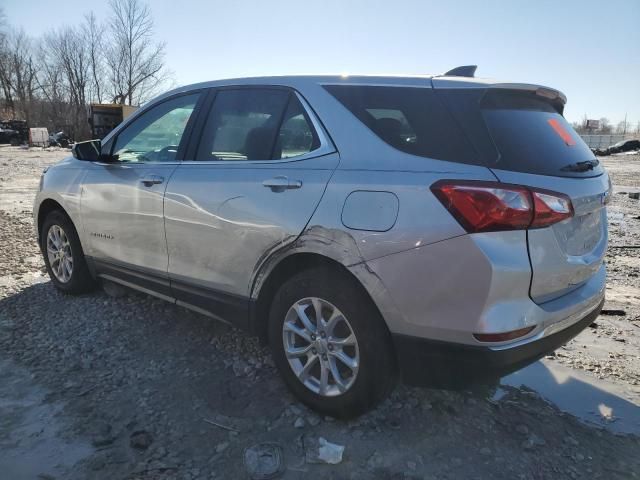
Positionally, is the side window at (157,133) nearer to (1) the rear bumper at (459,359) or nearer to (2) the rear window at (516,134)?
(2) the rear window at (516,134)

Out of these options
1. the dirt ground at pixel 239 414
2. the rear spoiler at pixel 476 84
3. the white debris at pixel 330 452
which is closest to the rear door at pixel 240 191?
the dirt ground at pixel 239 414

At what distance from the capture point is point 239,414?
2711mm

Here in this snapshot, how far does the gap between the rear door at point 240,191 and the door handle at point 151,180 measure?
15cm

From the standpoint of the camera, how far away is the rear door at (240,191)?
8.47ft

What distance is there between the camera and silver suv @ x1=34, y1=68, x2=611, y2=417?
6.82ft

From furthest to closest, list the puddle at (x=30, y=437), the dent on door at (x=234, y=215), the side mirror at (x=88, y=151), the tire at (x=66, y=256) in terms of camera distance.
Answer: the tire at (x=66, y=256), the side mirror at (x=88, y=151), the dent on door at (x=234, y=215), the puddle at (x=30, y=437)

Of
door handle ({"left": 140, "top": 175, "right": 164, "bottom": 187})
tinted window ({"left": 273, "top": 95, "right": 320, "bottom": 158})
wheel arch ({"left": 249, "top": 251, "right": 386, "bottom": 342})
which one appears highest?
tinted window ({"left": 273, "top": 95, "right": 320, "bottom": 158})

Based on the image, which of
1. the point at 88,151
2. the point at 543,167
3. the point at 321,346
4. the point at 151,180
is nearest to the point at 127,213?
the point at 151,180

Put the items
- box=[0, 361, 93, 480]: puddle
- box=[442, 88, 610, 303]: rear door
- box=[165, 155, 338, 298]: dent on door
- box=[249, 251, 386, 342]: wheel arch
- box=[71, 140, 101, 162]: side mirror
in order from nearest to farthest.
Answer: box=[442, 88, 610, 303]: rear door
box=[0, 361, 93, 480]: puddle
box=[249, 251, 386, 342]: wheel arch
box=[165, 155, 338, 298]: dent on door
box=[71, 140, 101, 162]: side mirror

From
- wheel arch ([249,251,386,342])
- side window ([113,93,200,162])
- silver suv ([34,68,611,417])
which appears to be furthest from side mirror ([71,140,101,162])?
wheel arch ([249,251,386,342])

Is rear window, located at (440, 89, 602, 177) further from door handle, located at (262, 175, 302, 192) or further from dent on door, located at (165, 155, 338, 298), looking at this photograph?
door handle, located at (262, 175, 302, 192)

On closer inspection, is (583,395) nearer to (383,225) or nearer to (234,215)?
(383,225)

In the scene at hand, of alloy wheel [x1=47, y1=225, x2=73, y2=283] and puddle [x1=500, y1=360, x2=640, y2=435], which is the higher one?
alloy wheel [x1=47, y1=225, x2=73, y2=283]

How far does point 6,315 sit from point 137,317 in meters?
1.07
